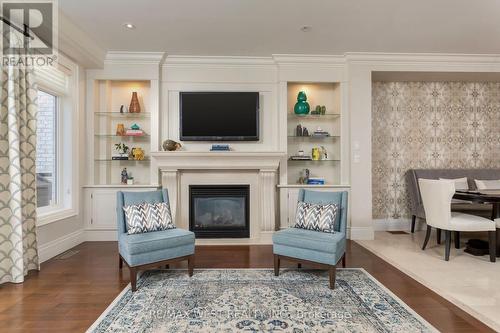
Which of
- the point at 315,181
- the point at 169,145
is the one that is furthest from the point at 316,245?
the point at 169,145

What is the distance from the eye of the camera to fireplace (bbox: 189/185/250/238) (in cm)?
461

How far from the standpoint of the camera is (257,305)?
98.3 inches

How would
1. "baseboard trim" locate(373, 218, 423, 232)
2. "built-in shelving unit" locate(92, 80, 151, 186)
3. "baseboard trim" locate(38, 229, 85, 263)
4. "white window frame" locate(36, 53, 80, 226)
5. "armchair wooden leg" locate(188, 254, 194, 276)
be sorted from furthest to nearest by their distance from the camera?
1. "baseboard trim" locate(373, 218, 423, 232)
2. "built-in shelving unit" locate(92, 80, 151, 186)
3. "white window frame" locate(36, 53, 80, 226)
4. "baseboard trim" locate(38, 229, 85, 263)
5. "armchair wooden leg" locate(188, 254, 194, 276)

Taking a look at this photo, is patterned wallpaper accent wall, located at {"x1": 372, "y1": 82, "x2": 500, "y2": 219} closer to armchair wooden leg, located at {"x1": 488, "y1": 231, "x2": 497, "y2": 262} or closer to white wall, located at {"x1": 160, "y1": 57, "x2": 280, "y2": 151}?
armchair wooden leg, located at {"x1": 488, "y1": 231, "x2": 497, "y2": 262}

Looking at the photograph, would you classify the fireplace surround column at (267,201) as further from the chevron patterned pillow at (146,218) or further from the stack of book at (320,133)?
the chevron patterned pillow at (146,218)

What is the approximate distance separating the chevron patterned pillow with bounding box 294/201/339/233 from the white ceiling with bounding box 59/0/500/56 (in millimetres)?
2189

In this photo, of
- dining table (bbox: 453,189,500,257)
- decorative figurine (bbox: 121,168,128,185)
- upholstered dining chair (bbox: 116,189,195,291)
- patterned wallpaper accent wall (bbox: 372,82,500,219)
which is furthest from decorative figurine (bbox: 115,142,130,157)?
dining table (bbox: 453,189,500,257)

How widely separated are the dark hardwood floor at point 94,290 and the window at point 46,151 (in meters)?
0.85

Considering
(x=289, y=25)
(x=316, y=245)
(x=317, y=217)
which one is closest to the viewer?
(x=316, y=245)

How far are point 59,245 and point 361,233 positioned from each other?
431cm

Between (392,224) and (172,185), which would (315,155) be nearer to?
(392,224)

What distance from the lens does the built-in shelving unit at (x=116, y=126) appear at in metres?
4.74

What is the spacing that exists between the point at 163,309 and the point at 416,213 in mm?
4153

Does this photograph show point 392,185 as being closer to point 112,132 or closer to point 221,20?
point 221,20
